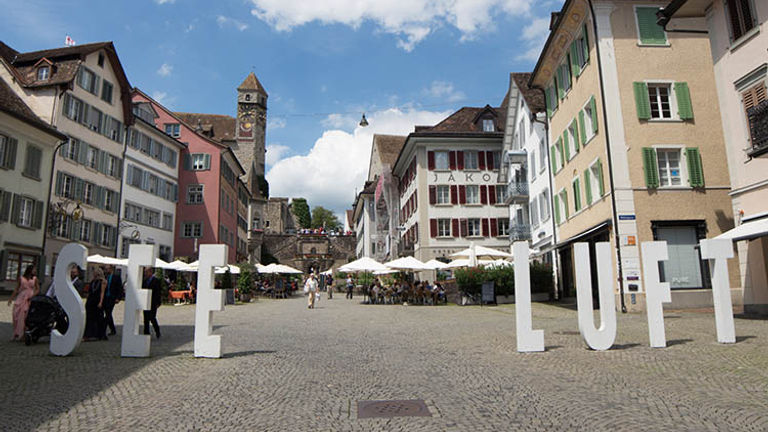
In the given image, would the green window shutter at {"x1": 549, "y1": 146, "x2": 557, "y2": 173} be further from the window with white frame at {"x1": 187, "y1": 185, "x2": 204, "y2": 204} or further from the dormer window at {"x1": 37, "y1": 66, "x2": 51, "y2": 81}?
the window with white frame at {"x1": 187, "y1": 185, "x2": 204, "y2": 204}

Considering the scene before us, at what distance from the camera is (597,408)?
536 centimetres

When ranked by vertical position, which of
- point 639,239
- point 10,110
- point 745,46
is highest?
point 10,110

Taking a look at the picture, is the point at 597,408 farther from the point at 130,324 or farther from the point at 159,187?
the point at 159,187

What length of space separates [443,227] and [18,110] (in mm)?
26553

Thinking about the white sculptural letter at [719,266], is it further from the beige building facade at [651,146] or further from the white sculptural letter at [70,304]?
the white sculptural letter at [70,304]

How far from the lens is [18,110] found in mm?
28875

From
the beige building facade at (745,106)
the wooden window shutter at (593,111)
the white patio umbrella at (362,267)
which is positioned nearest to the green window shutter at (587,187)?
the wooden window shutter at (593,111)

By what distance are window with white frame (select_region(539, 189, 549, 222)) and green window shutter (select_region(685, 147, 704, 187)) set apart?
9.96 m

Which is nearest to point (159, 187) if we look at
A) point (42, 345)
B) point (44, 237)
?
point (44, 237)

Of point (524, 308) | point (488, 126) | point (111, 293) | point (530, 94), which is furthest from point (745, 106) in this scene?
point (488, 126)

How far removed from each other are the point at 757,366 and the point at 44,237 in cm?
3215

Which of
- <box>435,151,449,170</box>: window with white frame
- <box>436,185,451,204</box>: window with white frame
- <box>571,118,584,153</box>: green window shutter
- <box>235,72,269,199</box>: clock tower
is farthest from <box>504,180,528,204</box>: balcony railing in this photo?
<box>235,72,269,199</box>: clock tower

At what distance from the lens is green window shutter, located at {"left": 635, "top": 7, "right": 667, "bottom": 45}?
20406 millimetres

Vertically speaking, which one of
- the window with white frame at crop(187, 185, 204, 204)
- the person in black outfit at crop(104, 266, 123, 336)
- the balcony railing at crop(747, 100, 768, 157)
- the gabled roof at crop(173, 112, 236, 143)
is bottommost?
the person in black outfit at crop(104, 266, 123, 336)
